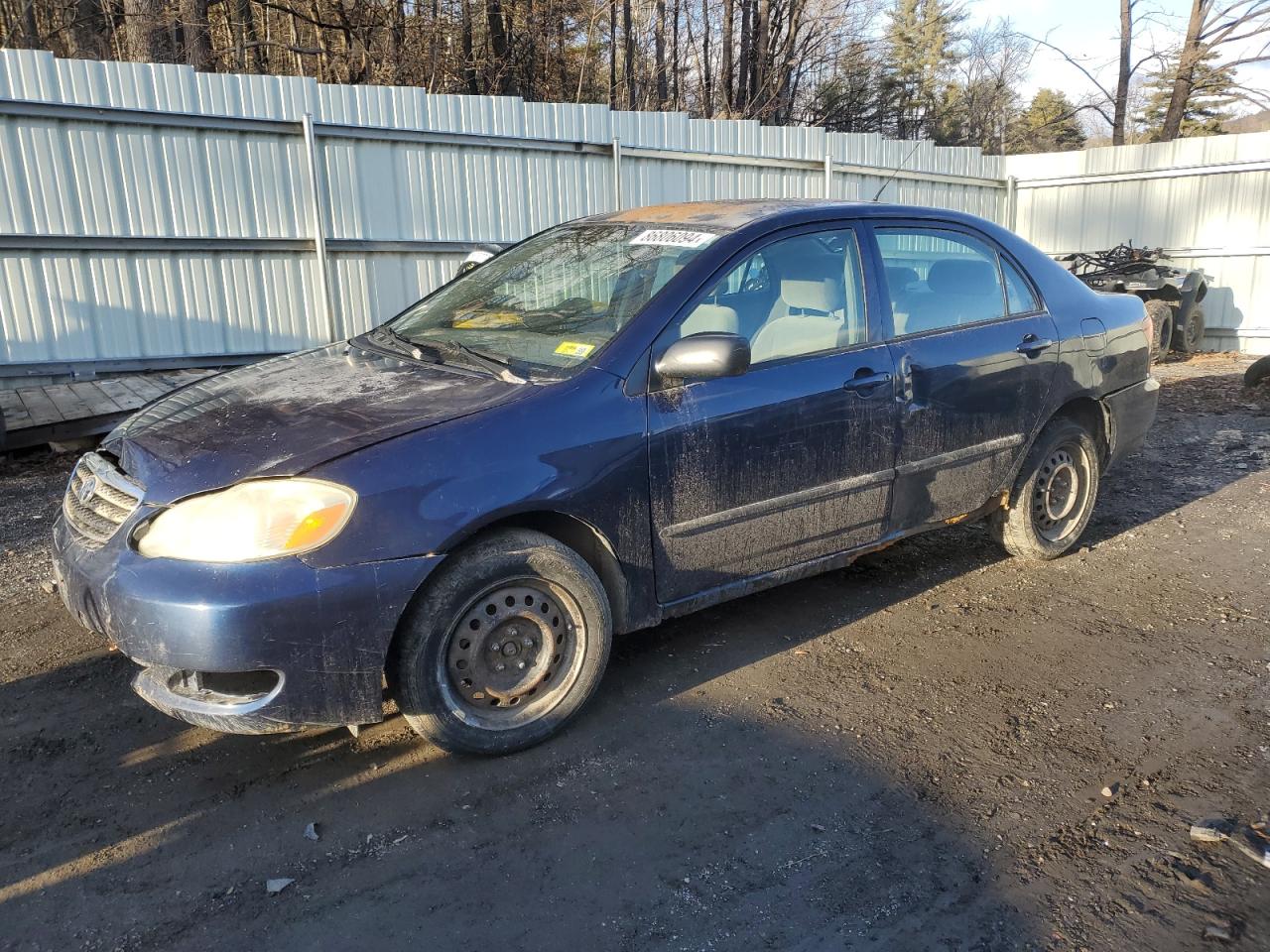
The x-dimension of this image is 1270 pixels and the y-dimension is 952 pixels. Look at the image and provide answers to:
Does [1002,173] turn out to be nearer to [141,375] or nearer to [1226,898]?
[141,375]

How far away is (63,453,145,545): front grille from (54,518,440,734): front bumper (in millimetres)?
94

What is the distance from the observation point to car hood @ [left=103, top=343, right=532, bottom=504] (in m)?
2.80

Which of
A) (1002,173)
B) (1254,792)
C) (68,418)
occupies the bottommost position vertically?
(1254,792)

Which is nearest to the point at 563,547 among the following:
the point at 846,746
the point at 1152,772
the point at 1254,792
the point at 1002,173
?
the point at 846,746

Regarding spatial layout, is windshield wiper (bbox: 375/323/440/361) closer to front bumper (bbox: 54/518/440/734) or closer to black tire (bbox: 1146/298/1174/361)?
front bumper (bbox: 54/518/440/734)

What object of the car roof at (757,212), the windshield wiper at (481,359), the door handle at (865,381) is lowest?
the door handle at (865,381)

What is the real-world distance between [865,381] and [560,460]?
4.78 ft

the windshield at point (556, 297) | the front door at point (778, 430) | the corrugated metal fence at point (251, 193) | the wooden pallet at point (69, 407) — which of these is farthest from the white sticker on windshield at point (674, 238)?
the corrugated metal fence at point (251, 193)

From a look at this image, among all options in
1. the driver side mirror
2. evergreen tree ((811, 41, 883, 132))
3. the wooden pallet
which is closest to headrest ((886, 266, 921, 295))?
the driver side mirror

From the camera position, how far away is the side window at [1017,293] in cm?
454

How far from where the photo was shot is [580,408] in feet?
10.2

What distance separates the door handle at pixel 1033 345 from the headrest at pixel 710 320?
5.35ft

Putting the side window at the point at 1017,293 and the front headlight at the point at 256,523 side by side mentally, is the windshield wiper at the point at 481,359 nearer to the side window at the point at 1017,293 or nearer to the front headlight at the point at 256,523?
the front headlight at the point at 256,523

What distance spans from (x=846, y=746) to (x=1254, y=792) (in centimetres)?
126
